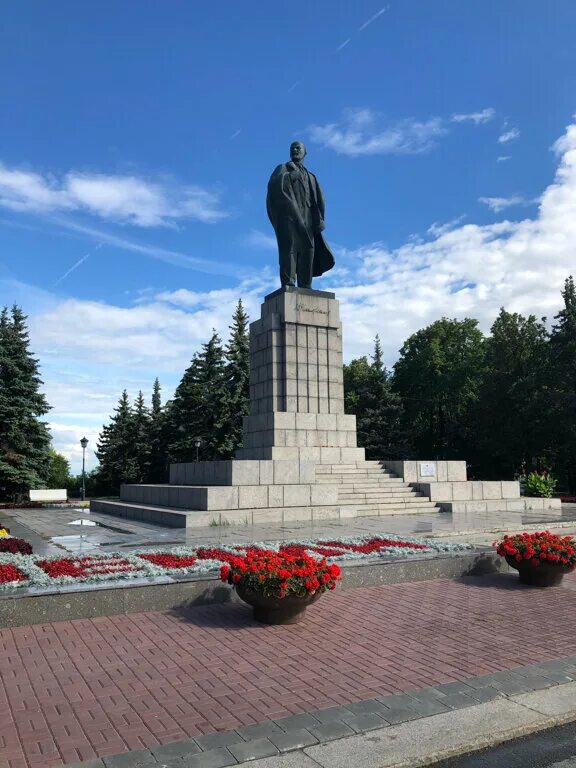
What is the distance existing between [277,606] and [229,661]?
3.53 ft

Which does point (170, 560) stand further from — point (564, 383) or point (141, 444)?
point (141, 444)

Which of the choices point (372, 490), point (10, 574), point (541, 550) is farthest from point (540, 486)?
point (10, 574)

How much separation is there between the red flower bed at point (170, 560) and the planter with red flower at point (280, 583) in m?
1.52

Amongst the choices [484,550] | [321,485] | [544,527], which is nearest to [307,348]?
[321,485]

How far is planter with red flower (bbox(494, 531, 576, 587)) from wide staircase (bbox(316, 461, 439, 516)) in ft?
25.4

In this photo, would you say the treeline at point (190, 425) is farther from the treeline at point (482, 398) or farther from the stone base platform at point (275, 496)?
the stone base platform at point (275, 496)

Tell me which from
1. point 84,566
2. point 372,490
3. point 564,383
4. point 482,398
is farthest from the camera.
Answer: point 482,398

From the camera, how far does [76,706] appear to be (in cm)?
434

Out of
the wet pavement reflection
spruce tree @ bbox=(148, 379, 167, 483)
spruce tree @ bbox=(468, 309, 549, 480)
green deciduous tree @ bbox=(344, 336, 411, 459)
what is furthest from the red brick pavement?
spruce tree @ bbox=(148, 379, 167, 483)

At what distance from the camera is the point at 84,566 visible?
7.99 meters

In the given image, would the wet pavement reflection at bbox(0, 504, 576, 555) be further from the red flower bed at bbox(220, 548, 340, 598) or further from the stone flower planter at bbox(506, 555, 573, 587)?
the red flower bed at bbox(220, 548, 340, 598)

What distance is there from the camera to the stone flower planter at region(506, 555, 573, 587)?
8180 mm

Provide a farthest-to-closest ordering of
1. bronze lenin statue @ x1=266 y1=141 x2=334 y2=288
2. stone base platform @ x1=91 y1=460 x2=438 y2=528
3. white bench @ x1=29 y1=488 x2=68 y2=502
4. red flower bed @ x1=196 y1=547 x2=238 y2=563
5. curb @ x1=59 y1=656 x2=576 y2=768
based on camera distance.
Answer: white bench @ x1=29 y1=488 x2=68 y2=502 < bronze lenin statue @ x1=266 y1=141 x2=334 y2=288 < stone base platform @ x1=91 y1=460 x2=438 y2=528 < red flower bed @ x1=196 y1=547 x2=238 y2=563 < curb @ x1=59 y1=656 x2=576 y2=768

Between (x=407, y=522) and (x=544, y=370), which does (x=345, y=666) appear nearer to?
(x=407, y=522)
